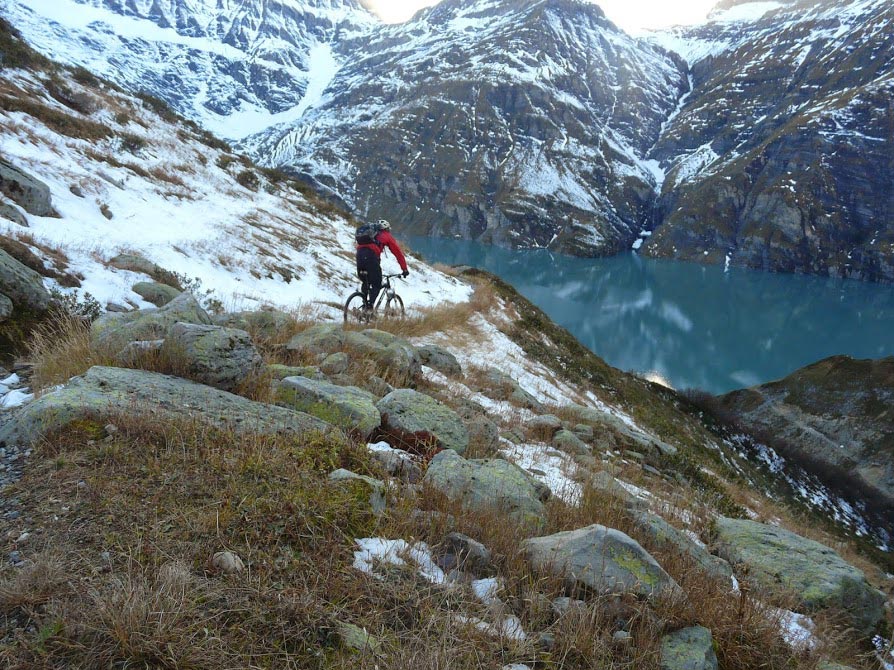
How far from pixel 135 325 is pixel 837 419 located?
48435 millimetres

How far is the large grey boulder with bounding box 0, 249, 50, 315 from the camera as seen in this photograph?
577 centimetres

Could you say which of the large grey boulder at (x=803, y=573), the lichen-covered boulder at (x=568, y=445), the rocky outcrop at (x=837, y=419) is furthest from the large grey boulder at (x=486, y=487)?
the rocky outcrop at (x=837, y=419)

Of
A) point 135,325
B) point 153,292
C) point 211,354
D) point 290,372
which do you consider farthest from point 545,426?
point 153,292

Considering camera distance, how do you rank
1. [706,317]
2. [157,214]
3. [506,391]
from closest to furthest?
[506,391] → [157,214] → [706,317]

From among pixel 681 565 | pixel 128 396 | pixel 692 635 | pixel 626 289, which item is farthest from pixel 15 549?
pixel 626 289

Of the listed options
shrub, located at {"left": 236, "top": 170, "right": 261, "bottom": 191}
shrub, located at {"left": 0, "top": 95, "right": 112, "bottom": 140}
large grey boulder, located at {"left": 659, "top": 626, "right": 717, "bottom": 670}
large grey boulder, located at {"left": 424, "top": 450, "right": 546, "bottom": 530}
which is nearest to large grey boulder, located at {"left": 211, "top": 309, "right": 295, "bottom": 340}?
large grey boulder, located at {"left": 424, "top": 450, "right": 546, "bottom": 530}

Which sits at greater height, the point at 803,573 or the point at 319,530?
the point at 319,530

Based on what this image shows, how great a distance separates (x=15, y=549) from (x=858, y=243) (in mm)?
239466

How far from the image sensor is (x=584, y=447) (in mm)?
8875

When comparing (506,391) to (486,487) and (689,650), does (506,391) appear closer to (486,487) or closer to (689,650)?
(486,487)

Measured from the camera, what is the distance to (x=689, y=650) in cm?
260

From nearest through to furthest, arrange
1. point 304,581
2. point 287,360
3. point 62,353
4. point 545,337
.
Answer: point 304,581 → point 62,353 → point 287,360 → point 545,337

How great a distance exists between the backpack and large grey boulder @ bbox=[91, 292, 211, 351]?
706 centimetres

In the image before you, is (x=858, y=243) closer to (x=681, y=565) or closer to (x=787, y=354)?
(x=787, y=354)
